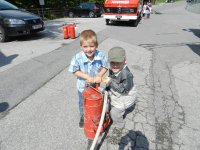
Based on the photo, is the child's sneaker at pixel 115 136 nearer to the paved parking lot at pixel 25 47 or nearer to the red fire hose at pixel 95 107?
the red fire hose at pixel 95 107

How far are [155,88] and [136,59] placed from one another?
2.44 m

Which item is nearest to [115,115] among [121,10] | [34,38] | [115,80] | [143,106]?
[115,80]

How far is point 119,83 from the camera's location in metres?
2.53

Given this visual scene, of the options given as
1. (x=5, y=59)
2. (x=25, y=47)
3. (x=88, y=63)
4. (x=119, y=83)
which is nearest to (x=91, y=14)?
(x=25, y=47)

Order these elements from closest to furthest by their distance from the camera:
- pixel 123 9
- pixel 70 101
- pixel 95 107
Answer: pixel 95 107, pixel 70 101, pixel 123 9

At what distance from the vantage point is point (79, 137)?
3.42m

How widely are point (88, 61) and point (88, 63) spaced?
0.03m

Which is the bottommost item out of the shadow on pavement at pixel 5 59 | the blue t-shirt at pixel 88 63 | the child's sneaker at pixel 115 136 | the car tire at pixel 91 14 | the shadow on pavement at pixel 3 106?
the child's sneaker at pixel 115 136

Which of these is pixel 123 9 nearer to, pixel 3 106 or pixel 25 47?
pixel 25 47

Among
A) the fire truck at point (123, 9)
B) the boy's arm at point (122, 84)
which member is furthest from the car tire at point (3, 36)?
the boy's arm at point (122, 84)

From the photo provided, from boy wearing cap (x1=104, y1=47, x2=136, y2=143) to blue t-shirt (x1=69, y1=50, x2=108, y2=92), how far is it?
0.26 metres

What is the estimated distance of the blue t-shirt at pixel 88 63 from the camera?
9.20ft

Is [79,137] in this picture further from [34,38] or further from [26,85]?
[34,38]

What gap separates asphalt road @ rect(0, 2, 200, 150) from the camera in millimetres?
3406
